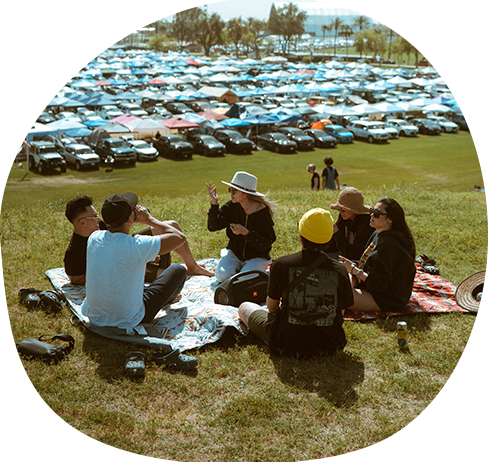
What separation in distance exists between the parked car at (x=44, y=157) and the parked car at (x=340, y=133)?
1970 centimetres

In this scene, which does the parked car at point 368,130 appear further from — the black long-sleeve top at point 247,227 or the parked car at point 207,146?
the black long-sleeve top at point 247,227

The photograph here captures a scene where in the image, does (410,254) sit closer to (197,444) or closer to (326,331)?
(326,331)

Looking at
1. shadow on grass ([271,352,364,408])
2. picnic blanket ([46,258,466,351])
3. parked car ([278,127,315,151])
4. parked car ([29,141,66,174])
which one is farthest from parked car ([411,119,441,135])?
shadow on grass ([271,352,364,408])

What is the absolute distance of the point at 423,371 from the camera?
4391mm

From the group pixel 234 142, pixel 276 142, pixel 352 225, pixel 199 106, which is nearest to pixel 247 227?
pixel 352 225

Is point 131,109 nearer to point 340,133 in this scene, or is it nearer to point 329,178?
point 340,133

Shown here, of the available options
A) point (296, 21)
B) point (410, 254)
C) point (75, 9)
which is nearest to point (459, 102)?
point (410, 254)

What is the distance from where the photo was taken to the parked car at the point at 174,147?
31672 millimetres

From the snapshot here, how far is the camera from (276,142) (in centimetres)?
3425

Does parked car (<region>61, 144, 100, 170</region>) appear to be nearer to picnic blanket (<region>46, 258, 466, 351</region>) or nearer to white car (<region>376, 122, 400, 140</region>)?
white car (<region>376, 122, 400, 140</region>)

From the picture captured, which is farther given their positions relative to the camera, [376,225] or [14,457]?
[376,225]

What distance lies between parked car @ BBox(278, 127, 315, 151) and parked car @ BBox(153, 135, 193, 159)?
7575 millimetres

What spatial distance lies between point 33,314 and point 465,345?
4.32 metres

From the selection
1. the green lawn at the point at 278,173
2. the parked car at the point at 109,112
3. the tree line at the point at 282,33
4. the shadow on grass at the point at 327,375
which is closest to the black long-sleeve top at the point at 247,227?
the shadow on grass at the point at 327,375
